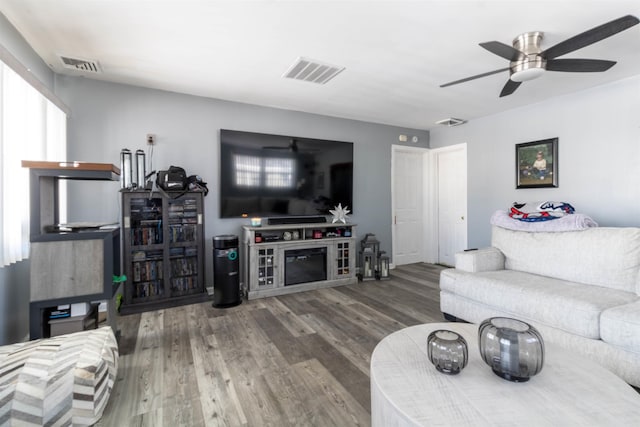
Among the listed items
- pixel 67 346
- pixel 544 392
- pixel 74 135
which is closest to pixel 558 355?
pixel 544 392

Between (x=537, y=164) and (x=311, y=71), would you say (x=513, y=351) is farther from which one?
(x=537, y=164)

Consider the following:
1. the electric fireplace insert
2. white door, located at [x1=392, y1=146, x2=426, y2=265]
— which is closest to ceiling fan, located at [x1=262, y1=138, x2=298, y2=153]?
the electric fireplace insert

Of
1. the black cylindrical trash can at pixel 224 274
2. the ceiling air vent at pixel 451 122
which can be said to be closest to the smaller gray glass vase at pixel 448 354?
the black cylindrical trash can at pixel 224 274

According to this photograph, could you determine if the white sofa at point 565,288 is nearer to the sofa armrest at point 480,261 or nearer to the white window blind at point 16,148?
the sofa armrest at point 480,261

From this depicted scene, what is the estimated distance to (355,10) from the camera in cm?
199

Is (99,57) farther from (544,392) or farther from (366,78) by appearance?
(544,392)

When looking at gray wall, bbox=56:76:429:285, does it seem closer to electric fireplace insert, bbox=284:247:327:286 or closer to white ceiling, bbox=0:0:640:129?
white ceiling, bbox=0:0:640:129

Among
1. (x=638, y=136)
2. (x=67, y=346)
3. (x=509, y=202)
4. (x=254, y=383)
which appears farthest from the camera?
(x=509, y=202)

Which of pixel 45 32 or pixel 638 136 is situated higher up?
pixel 45 32

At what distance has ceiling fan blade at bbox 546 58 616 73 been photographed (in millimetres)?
2088

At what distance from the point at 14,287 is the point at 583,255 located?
4614 mm

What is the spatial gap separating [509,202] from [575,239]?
172 cm

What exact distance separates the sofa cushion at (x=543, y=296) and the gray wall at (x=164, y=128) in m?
2.32

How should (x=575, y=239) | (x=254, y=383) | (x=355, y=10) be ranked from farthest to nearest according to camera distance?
1. (x=575, y=239)
2. (x=355, y=10)
3. (x=254, y=383)
